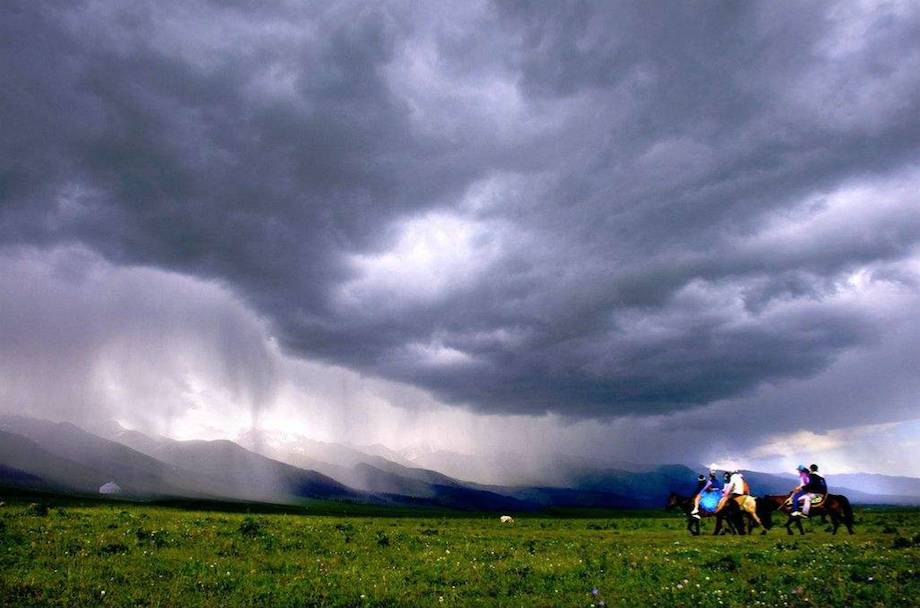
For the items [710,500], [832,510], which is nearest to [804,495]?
[832,510]

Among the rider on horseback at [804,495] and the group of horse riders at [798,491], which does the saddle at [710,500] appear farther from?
the rider on horseback at [804,495]

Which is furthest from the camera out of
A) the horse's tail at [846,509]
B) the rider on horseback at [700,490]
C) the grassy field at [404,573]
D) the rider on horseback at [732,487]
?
the rider on horseback at [700,490]

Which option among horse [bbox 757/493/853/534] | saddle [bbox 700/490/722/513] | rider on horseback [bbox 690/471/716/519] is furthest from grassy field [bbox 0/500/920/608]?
rider on horseback [bbox 690/471/716/519]

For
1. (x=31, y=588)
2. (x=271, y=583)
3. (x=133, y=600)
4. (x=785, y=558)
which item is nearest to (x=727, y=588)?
(x=785, y=558)

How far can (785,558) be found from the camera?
21.2 meters

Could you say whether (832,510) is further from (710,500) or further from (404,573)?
(404,573)

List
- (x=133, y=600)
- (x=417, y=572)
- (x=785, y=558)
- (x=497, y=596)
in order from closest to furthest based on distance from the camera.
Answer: (x=133, y=600) < (x=497, y=596) < (x=417, y=572) < (x=785, y=558)

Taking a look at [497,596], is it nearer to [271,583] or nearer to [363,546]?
[271,583]

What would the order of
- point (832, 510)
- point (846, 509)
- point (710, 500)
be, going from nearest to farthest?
point (832, 510) < point (846, 509) < point (710, 500)

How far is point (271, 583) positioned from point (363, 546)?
8071 mm

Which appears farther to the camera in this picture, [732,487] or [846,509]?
A: [732,487]

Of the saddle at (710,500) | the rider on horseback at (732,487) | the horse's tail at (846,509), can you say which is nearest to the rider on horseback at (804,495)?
the horse's tail at (846,509)

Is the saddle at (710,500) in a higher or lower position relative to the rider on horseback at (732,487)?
lower

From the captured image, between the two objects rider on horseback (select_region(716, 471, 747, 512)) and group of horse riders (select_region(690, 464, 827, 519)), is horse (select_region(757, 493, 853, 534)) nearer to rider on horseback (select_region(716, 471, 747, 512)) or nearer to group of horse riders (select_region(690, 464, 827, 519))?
group of horse riders (select_region(690, 464, 827, 519))
